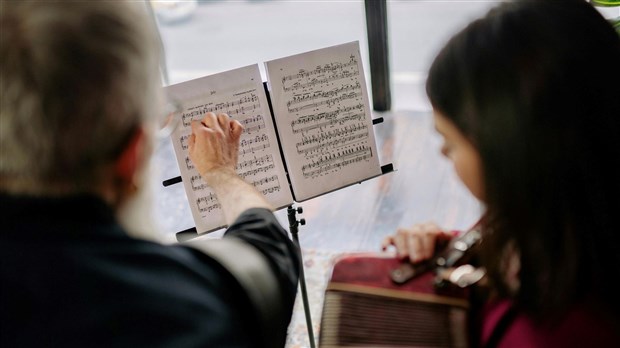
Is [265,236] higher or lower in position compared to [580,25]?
lower

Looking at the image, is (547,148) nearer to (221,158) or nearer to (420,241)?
(420,241)

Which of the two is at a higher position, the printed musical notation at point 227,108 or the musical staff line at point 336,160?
the printed musical notation at point 227,108

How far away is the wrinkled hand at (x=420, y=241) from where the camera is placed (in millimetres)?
1146

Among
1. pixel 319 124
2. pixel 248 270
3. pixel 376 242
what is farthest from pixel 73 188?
pixel 376 242

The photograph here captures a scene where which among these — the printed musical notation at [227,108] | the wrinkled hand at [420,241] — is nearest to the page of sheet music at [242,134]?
the printed musical notation at [227,108]

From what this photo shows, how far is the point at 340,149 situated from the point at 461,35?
683mm

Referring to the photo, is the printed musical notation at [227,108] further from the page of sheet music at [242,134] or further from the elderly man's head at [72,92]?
the elderly man's head at [72,92]

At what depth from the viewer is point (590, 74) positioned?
807 millimetres

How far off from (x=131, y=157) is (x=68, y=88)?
0.13 m

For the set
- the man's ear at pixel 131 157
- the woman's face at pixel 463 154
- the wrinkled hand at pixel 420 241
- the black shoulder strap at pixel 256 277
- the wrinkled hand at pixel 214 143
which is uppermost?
the man's ear at pixel 131 157

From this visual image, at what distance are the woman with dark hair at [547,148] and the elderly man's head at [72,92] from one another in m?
0.50

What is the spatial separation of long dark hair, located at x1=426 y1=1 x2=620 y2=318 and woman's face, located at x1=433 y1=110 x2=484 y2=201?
2cm

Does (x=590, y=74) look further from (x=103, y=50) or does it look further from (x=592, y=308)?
(x=103, y=50)

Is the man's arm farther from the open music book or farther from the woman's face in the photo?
the woman's face
